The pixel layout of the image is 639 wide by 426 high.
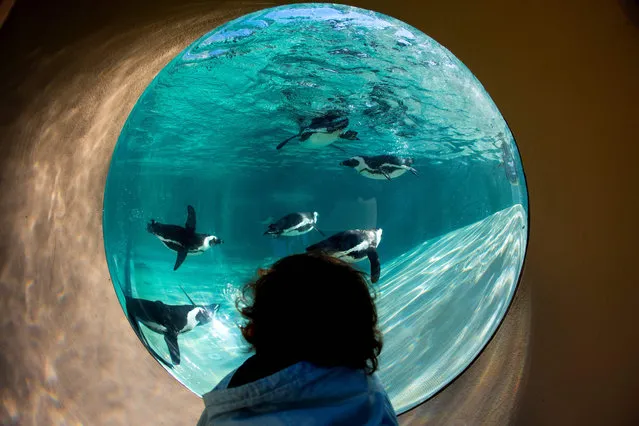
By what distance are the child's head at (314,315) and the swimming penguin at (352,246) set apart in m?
2.29

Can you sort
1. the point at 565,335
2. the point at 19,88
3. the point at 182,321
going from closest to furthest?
the point at 19,88 < the point at 565,335 < the point at 182,321

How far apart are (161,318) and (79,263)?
35.9 inches

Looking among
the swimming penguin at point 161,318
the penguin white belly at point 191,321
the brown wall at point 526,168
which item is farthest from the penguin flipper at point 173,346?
the brown wall at point 526,168

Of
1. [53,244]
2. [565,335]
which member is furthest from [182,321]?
[565,335]

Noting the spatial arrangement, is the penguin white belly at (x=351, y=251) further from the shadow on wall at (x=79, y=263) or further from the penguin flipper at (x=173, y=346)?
the shadow on wall at (x=79, y=263)

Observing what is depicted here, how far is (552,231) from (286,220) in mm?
2521

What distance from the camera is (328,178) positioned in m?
8.37

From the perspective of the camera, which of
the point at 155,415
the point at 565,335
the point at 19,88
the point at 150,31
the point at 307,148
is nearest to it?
the point at 19,88

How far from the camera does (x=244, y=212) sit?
7.70 metres

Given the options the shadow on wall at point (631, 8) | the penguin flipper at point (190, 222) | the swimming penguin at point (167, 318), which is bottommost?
the swimming penguin at point (167, 318)

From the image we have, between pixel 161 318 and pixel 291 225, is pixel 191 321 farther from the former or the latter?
pixel 291 225

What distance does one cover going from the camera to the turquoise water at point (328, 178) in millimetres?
3043

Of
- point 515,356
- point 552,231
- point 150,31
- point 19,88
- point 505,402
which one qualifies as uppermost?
point 150,31

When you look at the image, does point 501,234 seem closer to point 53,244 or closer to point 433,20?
point 433,20
